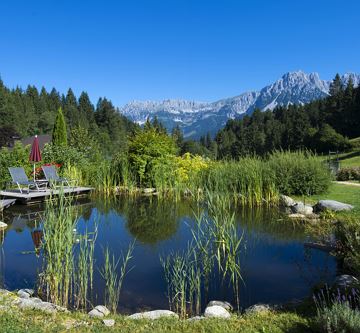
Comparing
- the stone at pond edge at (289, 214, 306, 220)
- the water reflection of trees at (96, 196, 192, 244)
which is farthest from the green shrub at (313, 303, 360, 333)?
the stone at pond edge at (289, 214, 306, 220)

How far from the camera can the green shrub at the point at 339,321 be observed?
9.20 ft

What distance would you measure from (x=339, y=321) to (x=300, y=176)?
8.63 m

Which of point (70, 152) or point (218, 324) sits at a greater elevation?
point (70, 152)

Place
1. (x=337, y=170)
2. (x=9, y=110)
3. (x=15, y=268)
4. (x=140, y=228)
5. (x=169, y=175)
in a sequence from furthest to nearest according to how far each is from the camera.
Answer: (x=9, y=110) < (x=337, y=170) < (x=169, y=175) < (x=140, y=228) < (x=15, y=268)

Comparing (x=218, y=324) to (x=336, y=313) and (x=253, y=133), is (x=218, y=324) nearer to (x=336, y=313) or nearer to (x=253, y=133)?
(x=336, y=313)

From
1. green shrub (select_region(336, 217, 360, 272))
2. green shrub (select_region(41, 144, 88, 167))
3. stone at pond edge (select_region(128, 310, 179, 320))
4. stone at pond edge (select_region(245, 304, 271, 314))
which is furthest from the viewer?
green shrub (select_region(41, 144, 88, 167))

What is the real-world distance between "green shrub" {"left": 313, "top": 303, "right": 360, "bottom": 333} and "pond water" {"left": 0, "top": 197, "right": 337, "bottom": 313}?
4.46 feet

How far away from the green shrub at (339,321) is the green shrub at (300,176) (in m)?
8.17

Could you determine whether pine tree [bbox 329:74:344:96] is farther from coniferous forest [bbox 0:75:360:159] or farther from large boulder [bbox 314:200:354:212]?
large boulder [bbox 314:200:354:212]

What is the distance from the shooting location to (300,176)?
11.2 metres

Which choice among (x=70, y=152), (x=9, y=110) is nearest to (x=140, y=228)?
(x=70, y=152)

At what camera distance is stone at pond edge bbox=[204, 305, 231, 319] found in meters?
3.65

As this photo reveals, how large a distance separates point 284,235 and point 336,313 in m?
4.32

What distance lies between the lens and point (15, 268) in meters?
5.32
